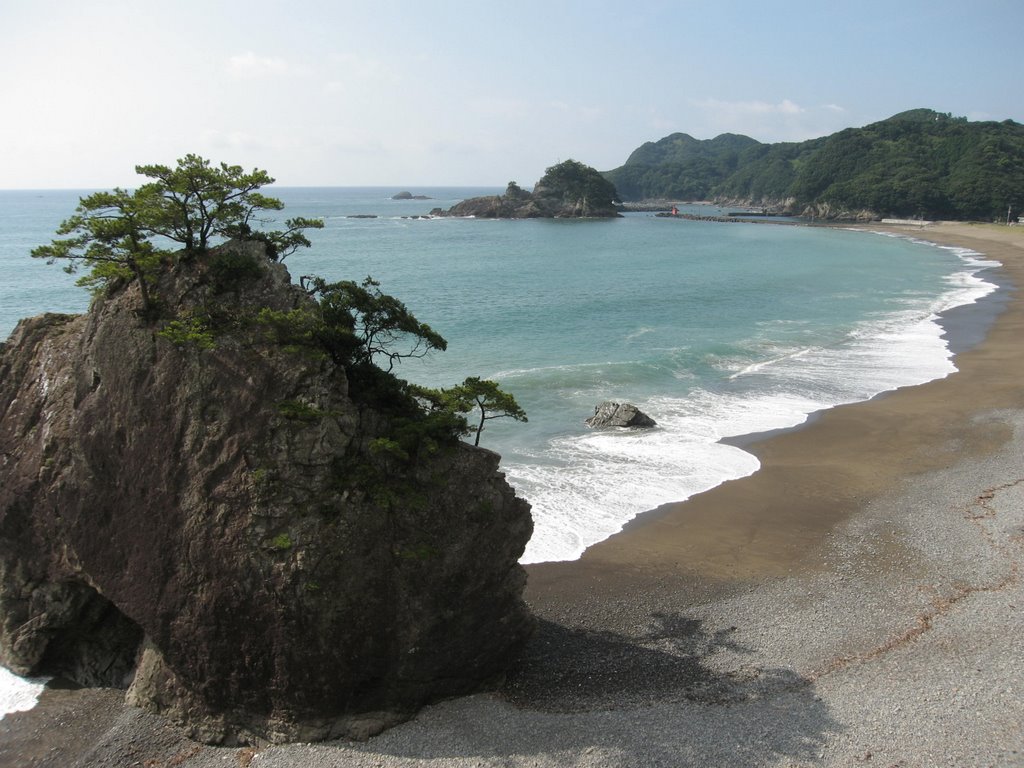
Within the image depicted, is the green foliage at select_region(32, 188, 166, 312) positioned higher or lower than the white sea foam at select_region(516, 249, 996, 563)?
higher

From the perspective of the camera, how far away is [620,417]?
3219 cm

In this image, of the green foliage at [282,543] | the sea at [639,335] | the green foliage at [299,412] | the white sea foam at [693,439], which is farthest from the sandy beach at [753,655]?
the green foliage at [299,412]

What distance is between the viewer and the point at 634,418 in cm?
3209

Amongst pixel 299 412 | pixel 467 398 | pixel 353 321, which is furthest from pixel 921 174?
pixel 299 412

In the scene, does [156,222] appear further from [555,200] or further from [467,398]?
[555,200]

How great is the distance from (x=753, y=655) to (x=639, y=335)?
37.2 metres

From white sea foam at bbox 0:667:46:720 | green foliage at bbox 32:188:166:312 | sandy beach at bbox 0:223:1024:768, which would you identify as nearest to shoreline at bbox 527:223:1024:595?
sandy beach at bbox 0:223:1024:768

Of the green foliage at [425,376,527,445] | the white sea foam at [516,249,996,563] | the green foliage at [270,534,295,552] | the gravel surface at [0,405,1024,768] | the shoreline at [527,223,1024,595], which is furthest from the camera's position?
the white sea foam at [516,249,996,563]

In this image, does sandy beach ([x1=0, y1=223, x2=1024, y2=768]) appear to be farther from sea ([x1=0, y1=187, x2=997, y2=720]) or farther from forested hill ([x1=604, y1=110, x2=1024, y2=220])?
forested hill ([x1=604, y1=110, x2=1024, y2=220])

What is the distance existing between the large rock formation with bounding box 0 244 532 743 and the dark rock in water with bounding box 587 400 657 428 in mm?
16872

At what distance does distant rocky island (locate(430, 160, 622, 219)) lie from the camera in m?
173

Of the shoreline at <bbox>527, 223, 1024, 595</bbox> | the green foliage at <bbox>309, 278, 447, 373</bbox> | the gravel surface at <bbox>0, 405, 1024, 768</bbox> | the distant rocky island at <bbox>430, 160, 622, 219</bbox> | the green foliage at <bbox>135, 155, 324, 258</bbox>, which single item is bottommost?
the gravel surface at <bbox>0, 405, 1024, 768</bbox>

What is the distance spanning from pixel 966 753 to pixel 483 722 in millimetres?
9269

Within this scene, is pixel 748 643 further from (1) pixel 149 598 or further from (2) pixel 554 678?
(1) pixel 149 598
